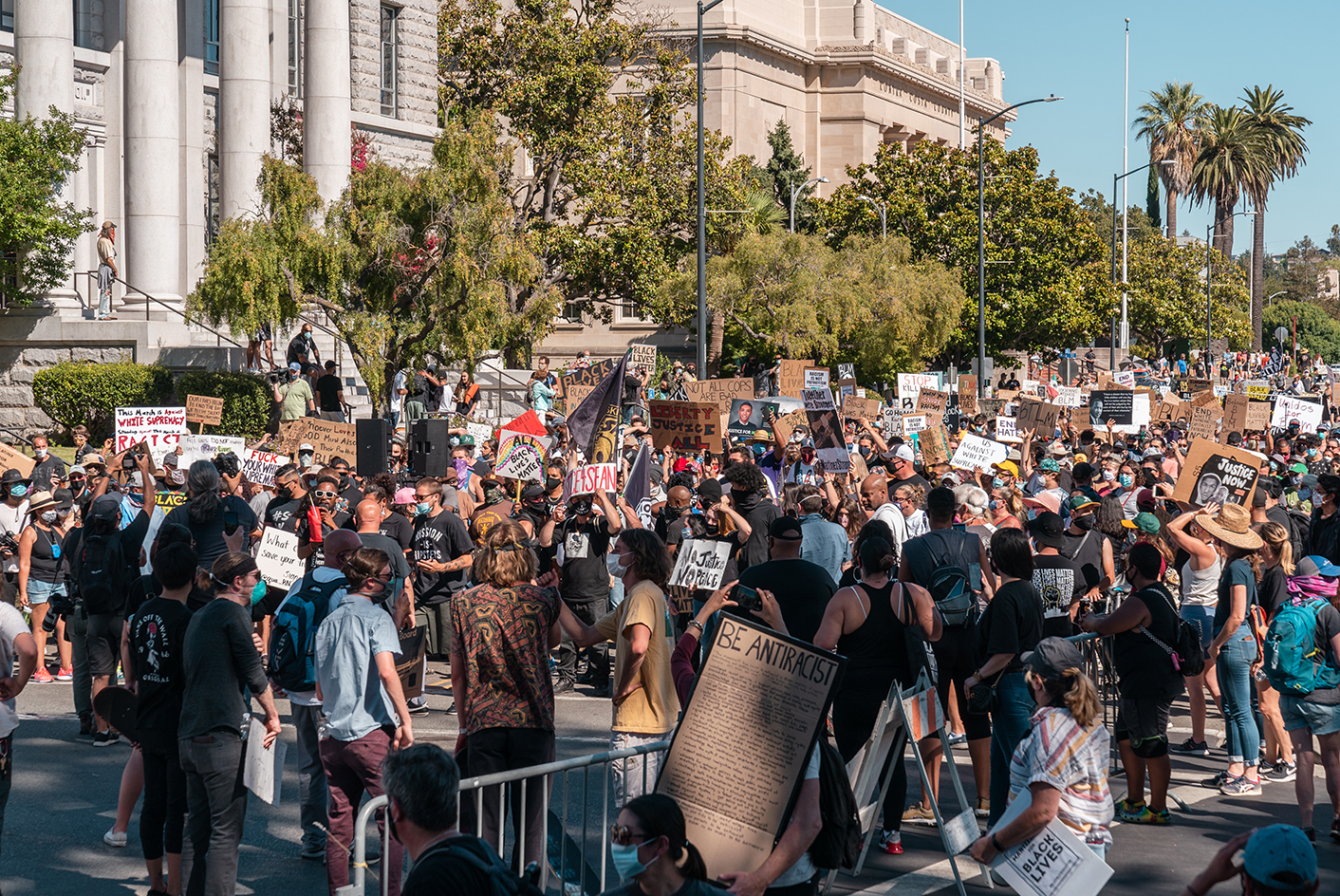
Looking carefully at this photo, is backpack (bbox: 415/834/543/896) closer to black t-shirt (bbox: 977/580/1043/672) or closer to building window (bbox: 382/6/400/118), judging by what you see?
black t-shirt (bbox: 977/580/1043/672)

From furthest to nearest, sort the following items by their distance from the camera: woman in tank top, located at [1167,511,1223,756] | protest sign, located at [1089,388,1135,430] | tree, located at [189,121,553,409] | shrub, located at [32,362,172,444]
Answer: shrub, located at [32,362,172,444]
tree, located at [189,121,553,409]
protest sign, located at [1089,388,1135,430]
woman in tank top, located at [1167,511,1223,756]

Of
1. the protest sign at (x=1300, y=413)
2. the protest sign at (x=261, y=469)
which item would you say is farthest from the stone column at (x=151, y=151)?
the protest sign at (x=1300, y=413)

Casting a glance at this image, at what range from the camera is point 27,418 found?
27531mm

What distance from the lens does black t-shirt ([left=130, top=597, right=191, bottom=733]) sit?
21.6ft

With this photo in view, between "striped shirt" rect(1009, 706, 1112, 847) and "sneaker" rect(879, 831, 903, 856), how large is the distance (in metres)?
2.07

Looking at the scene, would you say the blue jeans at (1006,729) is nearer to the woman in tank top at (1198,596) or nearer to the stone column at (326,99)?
the woman in tank top at (1198,596)

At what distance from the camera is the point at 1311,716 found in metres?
7.96

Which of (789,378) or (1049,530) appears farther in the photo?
(789,378)

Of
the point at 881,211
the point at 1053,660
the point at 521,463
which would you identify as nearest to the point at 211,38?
the point at 521,463

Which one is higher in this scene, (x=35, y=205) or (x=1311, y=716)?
(x=35, y=205)

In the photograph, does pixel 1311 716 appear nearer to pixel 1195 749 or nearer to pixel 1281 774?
pixel 1281 774

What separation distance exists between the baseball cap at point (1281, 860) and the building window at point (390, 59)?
36.4 m

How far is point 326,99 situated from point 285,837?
24.9 metres

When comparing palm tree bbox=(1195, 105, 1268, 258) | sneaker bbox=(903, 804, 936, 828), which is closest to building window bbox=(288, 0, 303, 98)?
sneaker bbox=(903, 804, 936, 828)
